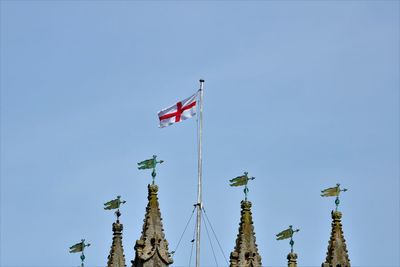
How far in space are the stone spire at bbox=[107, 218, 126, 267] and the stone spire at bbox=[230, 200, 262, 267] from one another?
8.19 meters

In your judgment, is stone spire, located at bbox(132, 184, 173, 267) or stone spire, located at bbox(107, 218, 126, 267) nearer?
stone spire, located at bbox(132, 184, 173, 267)

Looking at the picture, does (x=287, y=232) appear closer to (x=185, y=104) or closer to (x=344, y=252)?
(x=344, y=252)

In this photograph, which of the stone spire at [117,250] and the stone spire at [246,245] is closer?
the stone spire at [246,245]

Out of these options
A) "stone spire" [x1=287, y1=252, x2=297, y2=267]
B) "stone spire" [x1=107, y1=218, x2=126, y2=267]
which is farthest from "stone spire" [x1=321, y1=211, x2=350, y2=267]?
"stone spire" [x1=107, y1=218, x2=126, y2=267]

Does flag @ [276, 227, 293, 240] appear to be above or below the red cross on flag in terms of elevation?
below

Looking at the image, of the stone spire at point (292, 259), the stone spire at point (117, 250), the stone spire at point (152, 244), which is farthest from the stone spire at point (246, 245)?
the stone spire at point (117, 250)

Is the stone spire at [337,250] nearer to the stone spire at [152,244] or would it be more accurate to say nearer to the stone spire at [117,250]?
the stone spire at [152,244]

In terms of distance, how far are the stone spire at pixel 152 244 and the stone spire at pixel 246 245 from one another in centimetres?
531

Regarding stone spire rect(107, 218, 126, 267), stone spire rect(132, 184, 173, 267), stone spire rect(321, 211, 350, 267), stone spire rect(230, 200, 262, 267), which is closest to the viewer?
stone spire rect(132, 184, 173, 267)

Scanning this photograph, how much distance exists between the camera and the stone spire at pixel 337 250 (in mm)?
136125

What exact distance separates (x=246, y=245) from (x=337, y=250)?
24.1 ft

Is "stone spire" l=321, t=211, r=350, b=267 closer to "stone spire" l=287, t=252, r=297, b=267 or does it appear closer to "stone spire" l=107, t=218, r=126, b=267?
"stone spire" l=287, t=252, r=297, b=267

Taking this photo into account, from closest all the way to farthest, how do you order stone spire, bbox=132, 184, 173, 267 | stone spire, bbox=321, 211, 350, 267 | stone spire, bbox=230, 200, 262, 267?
stone spire, bbox=132, 184, 173, 267
stone spire, bbox=230, 200, 262, 267
stone spire, bbox=321, 211, 350, 267

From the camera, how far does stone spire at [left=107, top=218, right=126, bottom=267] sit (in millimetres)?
134375
